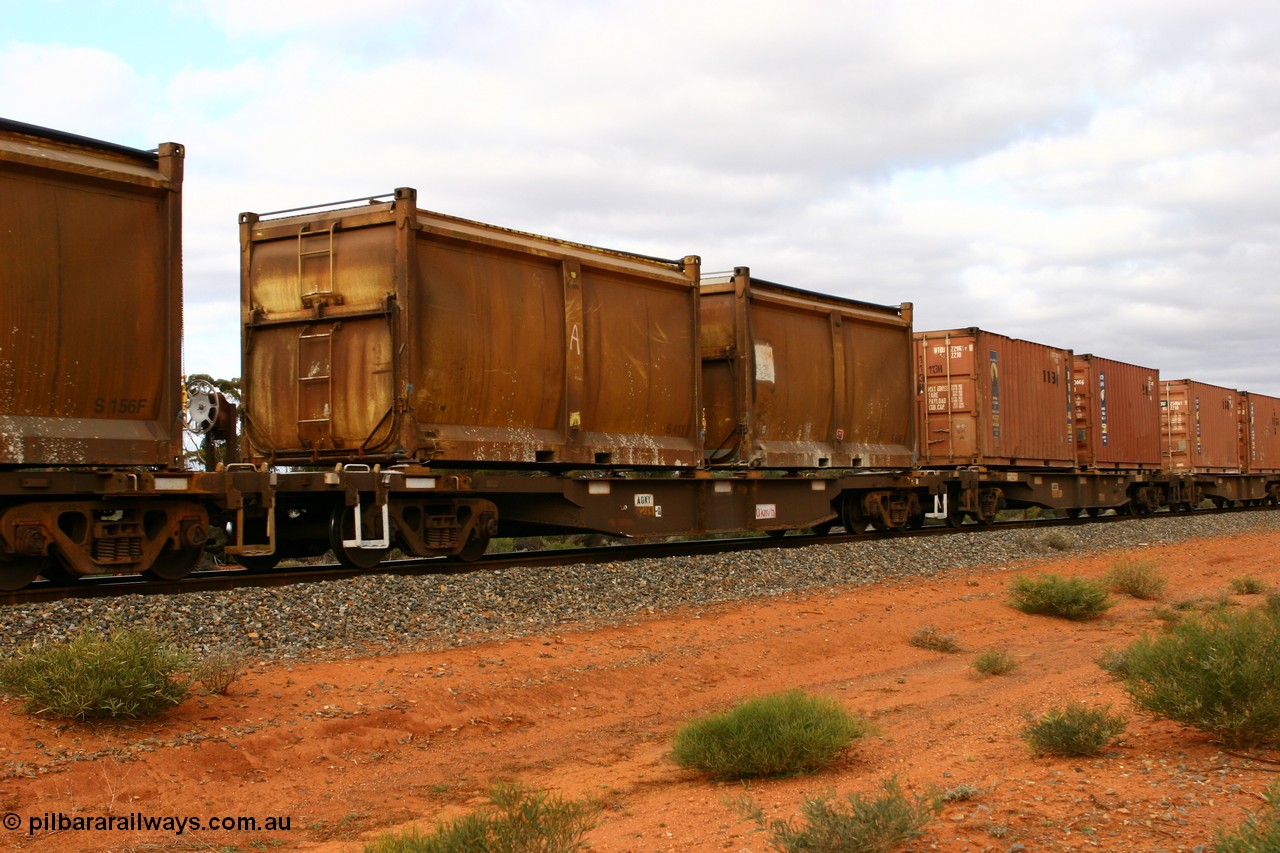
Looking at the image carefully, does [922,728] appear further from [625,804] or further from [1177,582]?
[1177,582]

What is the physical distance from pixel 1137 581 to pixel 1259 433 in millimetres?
30088

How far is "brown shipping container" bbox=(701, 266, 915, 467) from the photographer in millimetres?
15867

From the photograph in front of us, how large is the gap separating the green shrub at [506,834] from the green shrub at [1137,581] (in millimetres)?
11362

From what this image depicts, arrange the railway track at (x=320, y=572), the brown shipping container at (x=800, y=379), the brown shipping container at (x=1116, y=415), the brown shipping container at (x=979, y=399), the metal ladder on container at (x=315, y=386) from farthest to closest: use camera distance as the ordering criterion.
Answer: the brown shipping container at (x=1116, y=415)
the brown shipping container at (x=979, y=399)
the brown shipping container at (x=800, y=379)
the metal ladder on container at (x=315, y=386)
the railway track at (x=320, y=572)

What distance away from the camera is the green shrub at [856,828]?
4.16 meters

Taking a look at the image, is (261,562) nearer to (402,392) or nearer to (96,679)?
(402,392)

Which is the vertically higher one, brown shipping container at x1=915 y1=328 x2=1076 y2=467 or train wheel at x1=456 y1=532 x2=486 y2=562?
brown shipping container at x1=915 y1=328 x2=1076 y2=467

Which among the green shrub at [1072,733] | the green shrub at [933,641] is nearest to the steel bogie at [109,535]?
the green shrub at [933,641]

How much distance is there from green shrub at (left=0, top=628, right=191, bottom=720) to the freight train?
2.34 metres

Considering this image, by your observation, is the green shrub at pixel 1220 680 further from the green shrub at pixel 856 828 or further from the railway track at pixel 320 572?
the railway track at pixel 320 572

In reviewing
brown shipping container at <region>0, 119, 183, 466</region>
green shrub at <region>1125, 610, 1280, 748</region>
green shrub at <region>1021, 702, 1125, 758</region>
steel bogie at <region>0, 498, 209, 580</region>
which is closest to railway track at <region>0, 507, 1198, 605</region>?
steel bogie at <region>0, 498, 209, 580</region>

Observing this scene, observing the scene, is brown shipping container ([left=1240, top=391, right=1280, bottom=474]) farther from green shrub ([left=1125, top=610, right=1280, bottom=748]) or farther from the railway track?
green shrub ([left=1125, top=610, right=1280, bottom=748])

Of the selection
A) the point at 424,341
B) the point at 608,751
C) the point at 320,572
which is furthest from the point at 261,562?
the point at 608,751

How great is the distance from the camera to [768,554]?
46.1 ft
